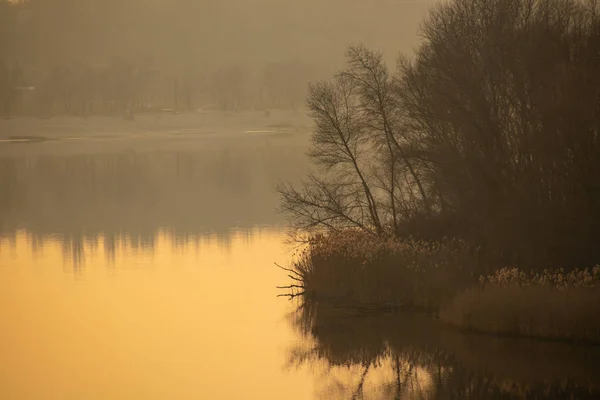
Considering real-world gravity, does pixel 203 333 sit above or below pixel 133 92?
below

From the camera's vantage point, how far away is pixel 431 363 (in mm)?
18234

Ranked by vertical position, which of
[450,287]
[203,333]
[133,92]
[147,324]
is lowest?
[203,333]

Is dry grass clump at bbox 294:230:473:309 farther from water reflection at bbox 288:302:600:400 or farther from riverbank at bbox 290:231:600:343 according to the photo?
water reflection at bbox 288:302:600:400

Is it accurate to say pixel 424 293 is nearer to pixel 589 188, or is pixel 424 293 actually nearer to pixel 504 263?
pixel 504 263

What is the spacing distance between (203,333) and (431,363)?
5143 mm

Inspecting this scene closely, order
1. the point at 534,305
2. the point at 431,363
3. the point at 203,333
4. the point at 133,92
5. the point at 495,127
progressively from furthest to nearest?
the point at 133,92 < the point at 495,127 < the point at 203,333 < the point at 534,305 < the point at 431,363

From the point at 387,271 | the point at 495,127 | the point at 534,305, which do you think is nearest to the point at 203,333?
the point at 387,271

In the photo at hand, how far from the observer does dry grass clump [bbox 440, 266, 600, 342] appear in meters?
18.0

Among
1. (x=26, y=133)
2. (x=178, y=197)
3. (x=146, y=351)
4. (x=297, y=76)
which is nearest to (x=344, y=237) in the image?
(x=146, y=351)

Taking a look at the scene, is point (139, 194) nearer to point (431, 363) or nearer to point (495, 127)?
point (495, 127)

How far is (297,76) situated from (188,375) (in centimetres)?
13639

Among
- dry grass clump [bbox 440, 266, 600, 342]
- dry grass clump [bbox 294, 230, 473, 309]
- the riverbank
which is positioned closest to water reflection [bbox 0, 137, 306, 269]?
dry grass clump [bbox 294, 230, 473, 309]

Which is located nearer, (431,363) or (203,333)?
(431,363)

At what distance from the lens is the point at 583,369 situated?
55.0 feet
